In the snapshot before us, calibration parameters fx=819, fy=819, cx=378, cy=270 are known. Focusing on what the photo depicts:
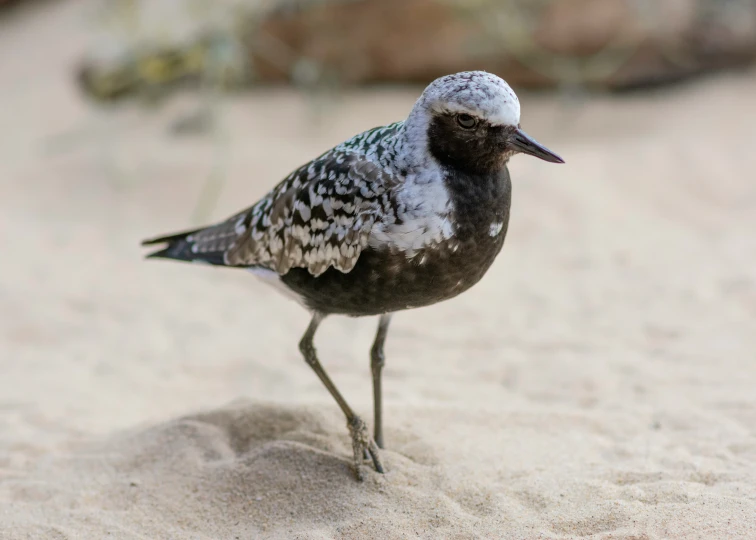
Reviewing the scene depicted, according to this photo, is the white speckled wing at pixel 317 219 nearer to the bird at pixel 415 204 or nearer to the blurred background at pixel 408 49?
the bird at pixel 415 204

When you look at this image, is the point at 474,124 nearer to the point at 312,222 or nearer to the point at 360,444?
the point at 312,222

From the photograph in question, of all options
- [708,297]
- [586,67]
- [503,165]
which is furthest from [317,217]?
[586,67]

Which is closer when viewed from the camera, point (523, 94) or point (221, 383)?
point (221, 383)

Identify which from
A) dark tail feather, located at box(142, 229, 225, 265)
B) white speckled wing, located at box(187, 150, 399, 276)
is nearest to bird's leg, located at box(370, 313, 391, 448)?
white speckled wing, located at box(187, 150, 399, 276)

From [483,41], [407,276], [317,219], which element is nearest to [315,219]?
[317,219]

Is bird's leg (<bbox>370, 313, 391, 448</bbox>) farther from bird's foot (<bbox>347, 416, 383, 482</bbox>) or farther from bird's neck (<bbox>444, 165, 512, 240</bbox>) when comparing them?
bird's neck (<bbox>444, 165, 512, 240</bbox>)

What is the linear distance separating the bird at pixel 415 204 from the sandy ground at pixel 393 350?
3.31 ft

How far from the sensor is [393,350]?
613cm

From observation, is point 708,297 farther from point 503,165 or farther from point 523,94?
point 523,94

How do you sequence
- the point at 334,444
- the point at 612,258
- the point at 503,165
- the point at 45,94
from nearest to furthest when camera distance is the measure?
the point at 503,165
the point at 334,444
the point at 612,258
the point at 45,94

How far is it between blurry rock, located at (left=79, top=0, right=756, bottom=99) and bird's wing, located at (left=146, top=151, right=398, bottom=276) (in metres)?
5.52

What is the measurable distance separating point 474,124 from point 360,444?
1657 mm

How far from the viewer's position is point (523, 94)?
1033cm

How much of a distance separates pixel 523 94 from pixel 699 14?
2250 millimetres
